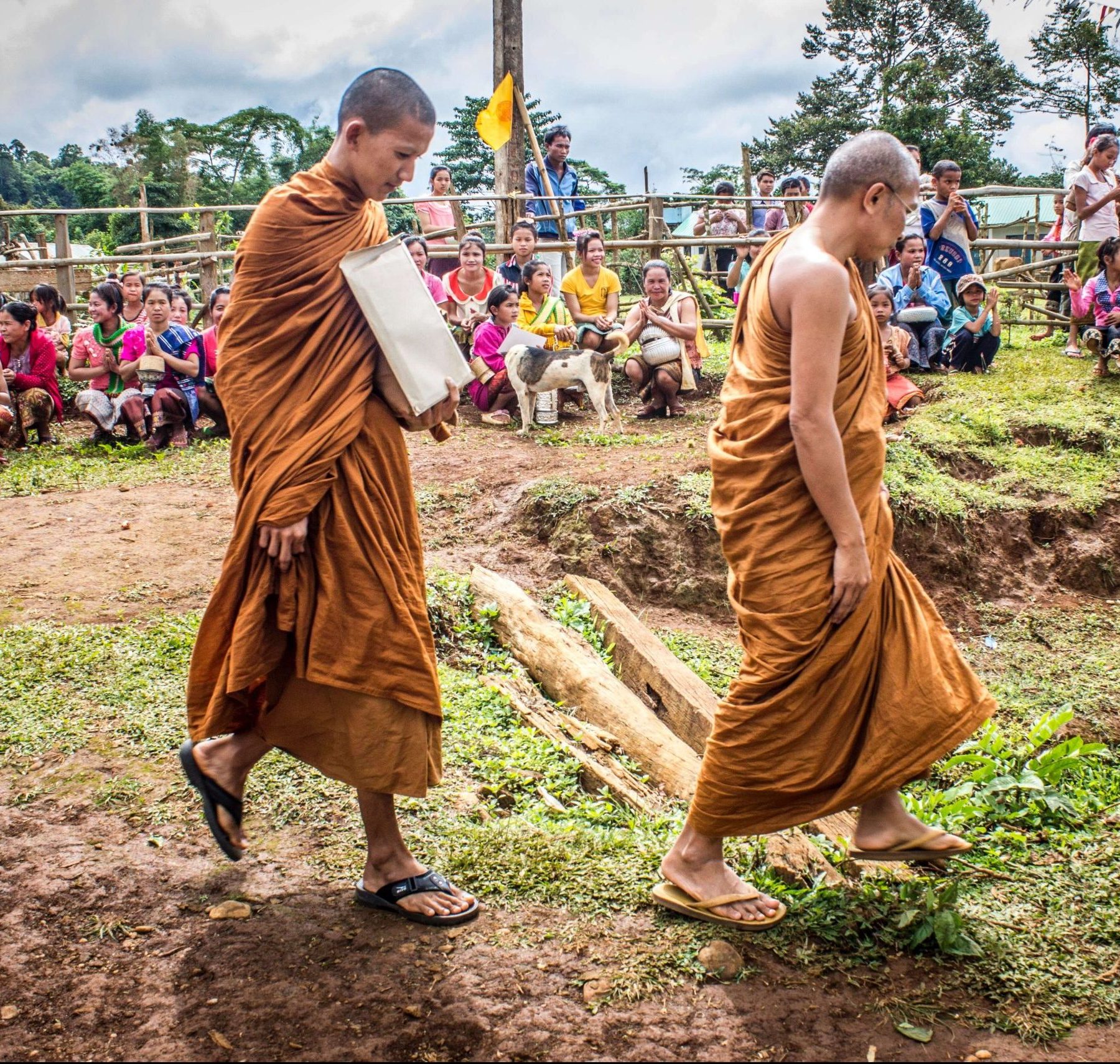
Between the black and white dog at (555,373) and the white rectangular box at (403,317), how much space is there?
6109 mm

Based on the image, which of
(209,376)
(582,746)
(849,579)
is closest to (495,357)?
(209,376)

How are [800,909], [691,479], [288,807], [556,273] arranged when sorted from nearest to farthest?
[800,909] → [288,807] → [691,479] → [556,273]

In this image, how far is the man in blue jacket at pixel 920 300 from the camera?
977cm

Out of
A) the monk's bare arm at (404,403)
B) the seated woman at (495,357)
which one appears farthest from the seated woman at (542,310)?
the monk's bare arm at (404,403)

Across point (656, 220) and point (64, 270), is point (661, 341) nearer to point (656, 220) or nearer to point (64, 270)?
point (656, 220)

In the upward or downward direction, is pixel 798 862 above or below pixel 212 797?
below

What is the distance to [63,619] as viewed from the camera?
502 cm

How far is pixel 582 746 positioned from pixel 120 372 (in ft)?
22.7

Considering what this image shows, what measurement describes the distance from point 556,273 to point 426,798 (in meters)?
9.42

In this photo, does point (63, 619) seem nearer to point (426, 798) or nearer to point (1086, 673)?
point (426, 798)

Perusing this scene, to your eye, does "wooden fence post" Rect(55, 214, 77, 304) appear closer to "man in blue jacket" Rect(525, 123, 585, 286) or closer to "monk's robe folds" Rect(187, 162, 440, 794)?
"man in blue jacket" Rect(525, 123, 585, 286)

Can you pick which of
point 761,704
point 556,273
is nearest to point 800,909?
point 761,704

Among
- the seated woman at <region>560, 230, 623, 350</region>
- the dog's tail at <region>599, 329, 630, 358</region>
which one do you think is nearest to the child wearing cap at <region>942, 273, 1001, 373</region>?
the dog's tail at <region>599, 329, 630, 358</region>

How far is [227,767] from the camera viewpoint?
2805 millimetres
